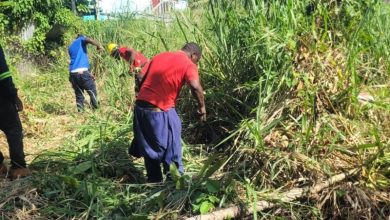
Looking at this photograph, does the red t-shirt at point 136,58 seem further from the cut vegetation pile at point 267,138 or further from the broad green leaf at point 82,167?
the broad green leaf at point 82,167

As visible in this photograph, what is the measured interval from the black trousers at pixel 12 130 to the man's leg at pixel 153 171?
1.30 metres

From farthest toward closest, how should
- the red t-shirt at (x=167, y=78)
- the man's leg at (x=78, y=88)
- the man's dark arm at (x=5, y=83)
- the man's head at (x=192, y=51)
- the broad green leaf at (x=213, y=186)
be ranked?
the man's leg at (x=78, y=88)
the man's dark arm at (x=5, y=83)
the man's head at (x=192, y=51)
the red t-shirt at (x=167, y=78)
the broad green leaf at (x=213, y=186)

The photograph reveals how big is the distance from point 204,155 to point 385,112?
5.74 ft

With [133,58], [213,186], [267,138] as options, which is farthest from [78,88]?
[213,186]

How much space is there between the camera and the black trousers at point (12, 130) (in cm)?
420

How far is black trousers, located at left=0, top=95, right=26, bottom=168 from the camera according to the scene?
420 centimetres

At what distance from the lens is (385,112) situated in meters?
3.84

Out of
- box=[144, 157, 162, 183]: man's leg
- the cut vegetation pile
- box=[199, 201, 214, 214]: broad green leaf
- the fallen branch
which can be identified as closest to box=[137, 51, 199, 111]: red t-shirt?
box=[144, 157, 162, 183]: man's leg

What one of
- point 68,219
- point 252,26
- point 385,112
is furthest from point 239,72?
point 68,219

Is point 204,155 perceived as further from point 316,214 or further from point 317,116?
point 316,214

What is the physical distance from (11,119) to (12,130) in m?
0.11

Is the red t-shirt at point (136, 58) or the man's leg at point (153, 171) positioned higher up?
the red t-shirt at point (136, 58)

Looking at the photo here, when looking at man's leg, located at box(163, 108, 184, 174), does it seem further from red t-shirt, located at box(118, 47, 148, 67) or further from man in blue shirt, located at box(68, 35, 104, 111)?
man in blue shirt, located at box(68, 35, 104, 111)

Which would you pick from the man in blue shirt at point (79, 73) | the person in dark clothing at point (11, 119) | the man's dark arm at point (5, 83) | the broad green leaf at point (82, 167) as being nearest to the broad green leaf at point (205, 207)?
the broad green leaf at point (82, 167)
